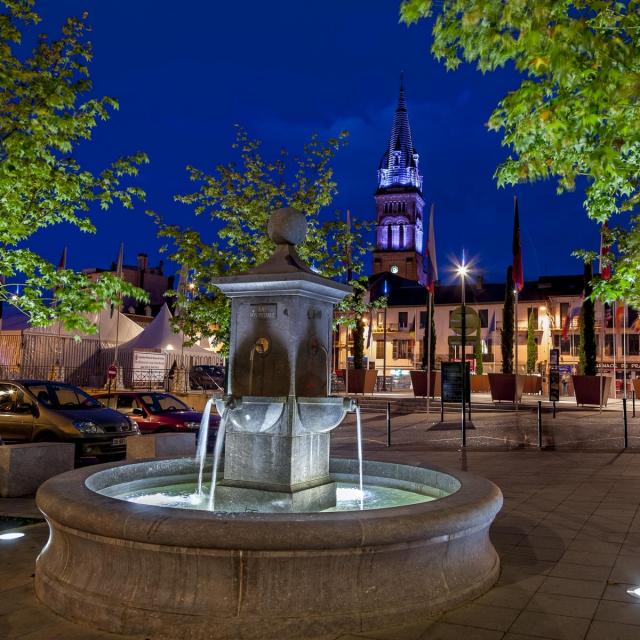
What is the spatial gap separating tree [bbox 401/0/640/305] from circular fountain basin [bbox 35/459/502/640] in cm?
415

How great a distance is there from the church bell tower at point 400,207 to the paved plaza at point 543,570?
9288 centimetres

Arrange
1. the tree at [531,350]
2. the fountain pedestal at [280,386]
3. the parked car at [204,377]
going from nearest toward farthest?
1. the fountain pedestal at [280,386]
2. the parked car at [204,377]
3. the tree at [531,350]

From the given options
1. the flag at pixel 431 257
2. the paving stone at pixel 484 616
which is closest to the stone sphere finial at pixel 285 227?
the paving stone at pixel 484 616

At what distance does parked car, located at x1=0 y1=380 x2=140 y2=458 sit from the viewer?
12086 millimetres

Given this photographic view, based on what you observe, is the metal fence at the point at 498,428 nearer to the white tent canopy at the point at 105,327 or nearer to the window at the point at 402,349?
the white tent canopy at the point at 105,327

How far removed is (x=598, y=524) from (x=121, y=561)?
18.7 ft

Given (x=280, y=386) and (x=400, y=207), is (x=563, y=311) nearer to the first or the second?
(x=400, y=207)

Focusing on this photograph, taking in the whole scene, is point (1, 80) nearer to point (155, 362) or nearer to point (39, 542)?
point (39, 542)

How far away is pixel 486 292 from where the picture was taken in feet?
228

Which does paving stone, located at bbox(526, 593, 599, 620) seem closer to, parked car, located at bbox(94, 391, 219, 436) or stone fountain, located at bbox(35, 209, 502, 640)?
stone fountain, located at bbox(35, 209, 502, 640)

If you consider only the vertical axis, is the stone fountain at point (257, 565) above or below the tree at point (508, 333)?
below

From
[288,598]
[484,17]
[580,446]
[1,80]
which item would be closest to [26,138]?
[1,80]

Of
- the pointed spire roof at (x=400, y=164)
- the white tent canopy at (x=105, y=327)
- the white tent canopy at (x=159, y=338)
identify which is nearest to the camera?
the white tent canopy at (x=105, y=327)

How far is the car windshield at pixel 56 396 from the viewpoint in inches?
506
